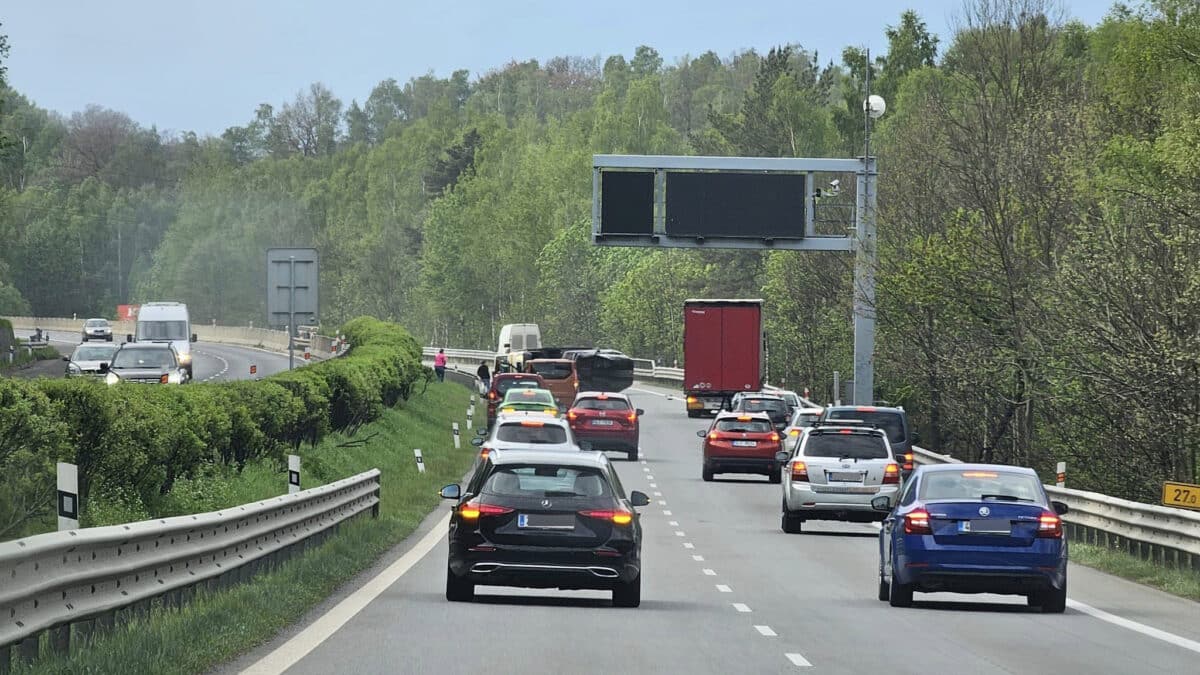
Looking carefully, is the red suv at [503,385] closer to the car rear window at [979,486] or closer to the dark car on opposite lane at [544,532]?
the car rear window at [979,486]

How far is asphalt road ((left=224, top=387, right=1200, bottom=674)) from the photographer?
13289 millimetres

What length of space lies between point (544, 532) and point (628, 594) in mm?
1028

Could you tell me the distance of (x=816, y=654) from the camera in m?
14.1

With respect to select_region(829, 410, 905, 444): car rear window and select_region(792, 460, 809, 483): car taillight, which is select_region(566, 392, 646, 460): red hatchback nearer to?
select_region(829, 410, 905, 444): car rear window

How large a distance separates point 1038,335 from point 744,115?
6952cm

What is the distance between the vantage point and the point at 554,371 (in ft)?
215

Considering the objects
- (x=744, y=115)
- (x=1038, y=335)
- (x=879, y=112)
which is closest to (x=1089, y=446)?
(x=1038, y=335)

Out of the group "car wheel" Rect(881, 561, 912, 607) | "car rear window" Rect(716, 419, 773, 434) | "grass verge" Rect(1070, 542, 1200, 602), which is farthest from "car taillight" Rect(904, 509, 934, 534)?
"car rear window" Rect(716, 419, 773, 434)

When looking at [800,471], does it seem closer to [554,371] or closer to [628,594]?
[628,594]

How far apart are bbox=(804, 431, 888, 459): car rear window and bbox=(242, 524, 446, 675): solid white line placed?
761 cm

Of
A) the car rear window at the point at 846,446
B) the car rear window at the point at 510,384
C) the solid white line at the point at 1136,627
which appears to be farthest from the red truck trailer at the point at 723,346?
the solid white line at the point at 1136,627

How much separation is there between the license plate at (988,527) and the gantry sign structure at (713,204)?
38455 mm

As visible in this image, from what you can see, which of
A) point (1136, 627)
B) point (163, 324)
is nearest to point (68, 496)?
point (1136, 627)

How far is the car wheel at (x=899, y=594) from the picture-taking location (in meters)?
18.8
